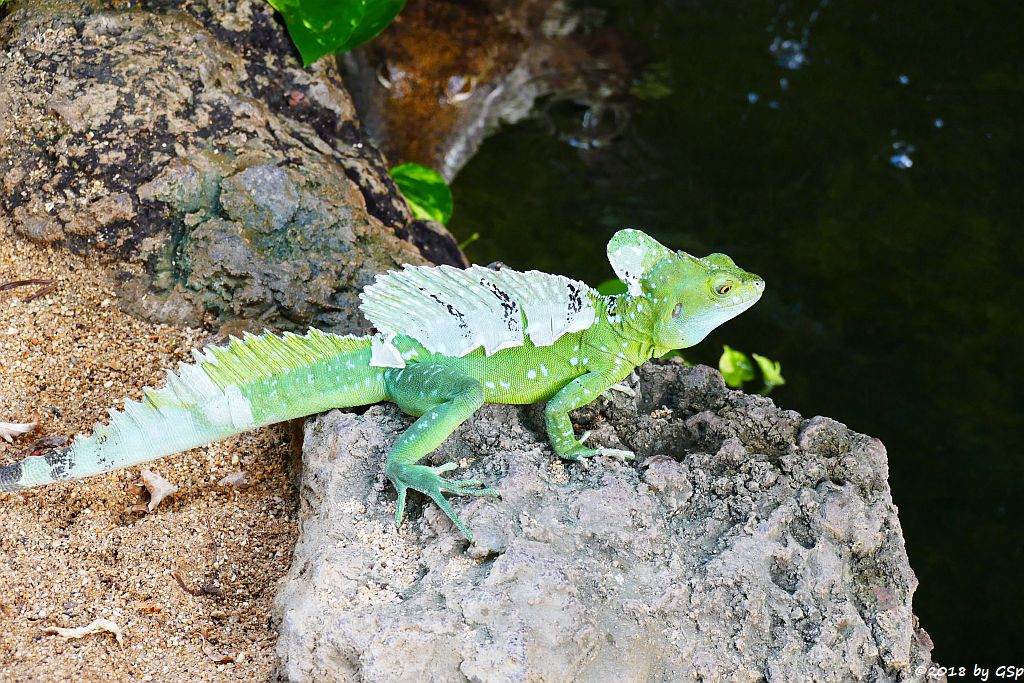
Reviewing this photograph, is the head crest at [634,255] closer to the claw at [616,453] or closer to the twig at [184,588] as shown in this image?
the claw at [616,453]

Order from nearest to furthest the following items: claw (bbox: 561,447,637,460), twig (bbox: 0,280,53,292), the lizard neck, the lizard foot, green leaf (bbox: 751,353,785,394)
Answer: the lizard foot < claw (bbox: 561,447,637,460) < the lizard neck < twig (bbox: 0,280,53,292) < green leaf (bbox: 751,353,785,394)

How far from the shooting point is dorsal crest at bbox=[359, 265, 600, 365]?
10.0ft

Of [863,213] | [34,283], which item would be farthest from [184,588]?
[863,213]

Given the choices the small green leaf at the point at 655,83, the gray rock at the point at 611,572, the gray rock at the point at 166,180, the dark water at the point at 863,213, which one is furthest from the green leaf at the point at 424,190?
the small green leaf at the point at 655,83

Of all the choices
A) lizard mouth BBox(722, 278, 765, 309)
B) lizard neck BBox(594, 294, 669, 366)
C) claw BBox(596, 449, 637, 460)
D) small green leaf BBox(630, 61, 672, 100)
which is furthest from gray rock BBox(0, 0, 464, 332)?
small green leaf BBox(630, 61, 672, 100)

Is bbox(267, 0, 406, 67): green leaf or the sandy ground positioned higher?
bbox(267, 0, 406, 67): green leaf

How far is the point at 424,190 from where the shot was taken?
479 centimetres

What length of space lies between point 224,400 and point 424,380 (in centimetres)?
62

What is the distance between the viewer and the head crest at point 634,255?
3.07 m

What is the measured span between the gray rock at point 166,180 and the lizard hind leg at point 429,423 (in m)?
0.64

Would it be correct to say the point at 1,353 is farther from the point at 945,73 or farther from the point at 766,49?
the point at 945,73

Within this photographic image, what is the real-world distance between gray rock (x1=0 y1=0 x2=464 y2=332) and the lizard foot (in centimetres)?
95

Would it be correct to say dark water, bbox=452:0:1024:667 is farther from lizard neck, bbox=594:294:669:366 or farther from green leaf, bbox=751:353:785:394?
lizard neck, bbox=594:294:669:366

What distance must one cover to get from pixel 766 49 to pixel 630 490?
5.23 meters
